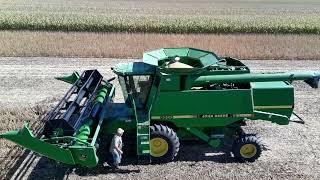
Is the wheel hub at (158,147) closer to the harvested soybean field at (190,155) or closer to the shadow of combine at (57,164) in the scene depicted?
the harvested soybean field at (190,155)

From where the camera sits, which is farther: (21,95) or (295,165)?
(21,95)

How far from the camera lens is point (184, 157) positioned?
1017 cm

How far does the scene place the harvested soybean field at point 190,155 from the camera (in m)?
9.37

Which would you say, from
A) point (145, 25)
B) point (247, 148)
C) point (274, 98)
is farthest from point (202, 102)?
point (145, 25)

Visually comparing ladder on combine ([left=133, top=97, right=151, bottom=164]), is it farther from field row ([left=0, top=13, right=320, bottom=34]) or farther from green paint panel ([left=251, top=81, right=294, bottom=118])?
field row ([left=0, top=13, right=320, bottom=34])

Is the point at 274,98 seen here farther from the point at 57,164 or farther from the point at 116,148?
the point at 57,164

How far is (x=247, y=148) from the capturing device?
388 inches

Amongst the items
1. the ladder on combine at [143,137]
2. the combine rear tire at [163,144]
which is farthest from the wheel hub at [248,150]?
the ladder on combine at [143,137]

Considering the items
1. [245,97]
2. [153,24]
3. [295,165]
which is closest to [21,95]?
[245,97]

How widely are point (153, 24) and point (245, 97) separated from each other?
15.8m

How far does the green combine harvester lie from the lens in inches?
372

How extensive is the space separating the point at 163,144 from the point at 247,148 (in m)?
1.91

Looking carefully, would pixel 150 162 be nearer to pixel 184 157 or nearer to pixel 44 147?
pixel 184 157

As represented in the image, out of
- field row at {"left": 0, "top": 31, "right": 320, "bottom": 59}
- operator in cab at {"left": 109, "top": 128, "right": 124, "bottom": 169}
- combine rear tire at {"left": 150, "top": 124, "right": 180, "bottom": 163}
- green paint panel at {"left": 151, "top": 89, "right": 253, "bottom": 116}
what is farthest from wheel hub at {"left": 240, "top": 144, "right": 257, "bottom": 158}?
field row at {"left": 0, "top": 31, "right": 320, "bottom": 59}
